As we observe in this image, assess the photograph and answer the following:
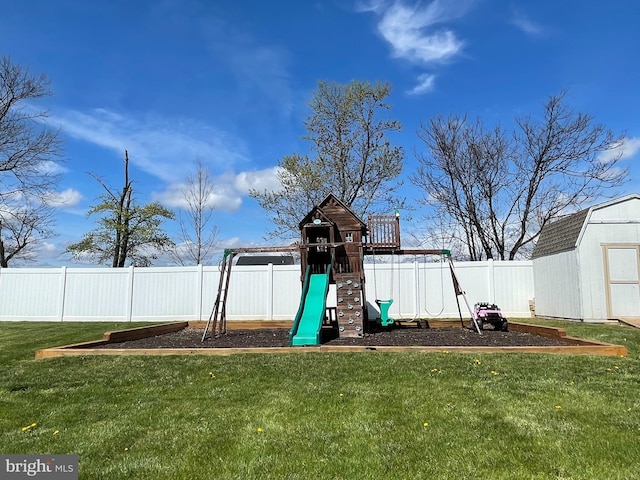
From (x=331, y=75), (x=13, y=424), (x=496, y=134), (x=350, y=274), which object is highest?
(x=331, y=75)

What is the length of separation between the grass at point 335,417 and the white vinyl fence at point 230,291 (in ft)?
24.5

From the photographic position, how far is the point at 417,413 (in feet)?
12.5

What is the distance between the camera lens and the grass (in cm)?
279

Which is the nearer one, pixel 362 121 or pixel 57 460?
pixel 57 460

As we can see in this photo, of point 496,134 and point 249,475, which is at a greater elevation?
point 496,134

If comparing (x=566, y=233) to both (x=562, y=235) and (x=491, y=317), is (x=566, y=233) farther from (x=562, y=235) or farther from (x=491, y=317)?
(x=491, y=317)

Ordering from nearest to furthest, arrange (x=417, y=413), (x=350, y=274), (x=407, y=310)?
(x=417, y=413) → (x=350, y=274) → (x=407, y=310)

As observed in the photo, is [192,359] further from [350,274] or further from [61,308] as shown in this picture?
[61,308]

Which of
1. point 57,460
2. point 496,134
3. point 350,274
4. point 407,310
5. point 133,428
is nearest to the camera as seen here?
point 57,460

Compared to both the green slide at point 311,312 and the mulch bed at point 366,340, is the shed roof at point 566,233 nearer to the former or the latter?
the mulch bed at point 366,340

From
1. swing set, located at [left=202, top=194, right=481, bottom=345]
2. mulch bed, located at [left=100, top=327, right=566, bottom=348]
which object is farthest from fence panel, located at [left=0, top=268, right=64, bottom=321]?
swing set, located at [left=202, top=194, right=481, bottom=345]

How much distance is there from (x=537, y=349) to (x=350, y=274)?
4.41 m

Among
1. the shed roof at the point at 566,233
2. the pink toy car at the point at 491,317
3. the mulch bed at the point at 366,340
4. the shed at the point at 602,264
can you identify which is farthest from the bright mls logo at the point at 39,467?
the shed roof at the point at 566,233

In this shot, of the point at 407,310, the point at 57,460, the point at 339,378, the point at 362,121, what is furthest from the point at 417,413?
the point at 362,121
